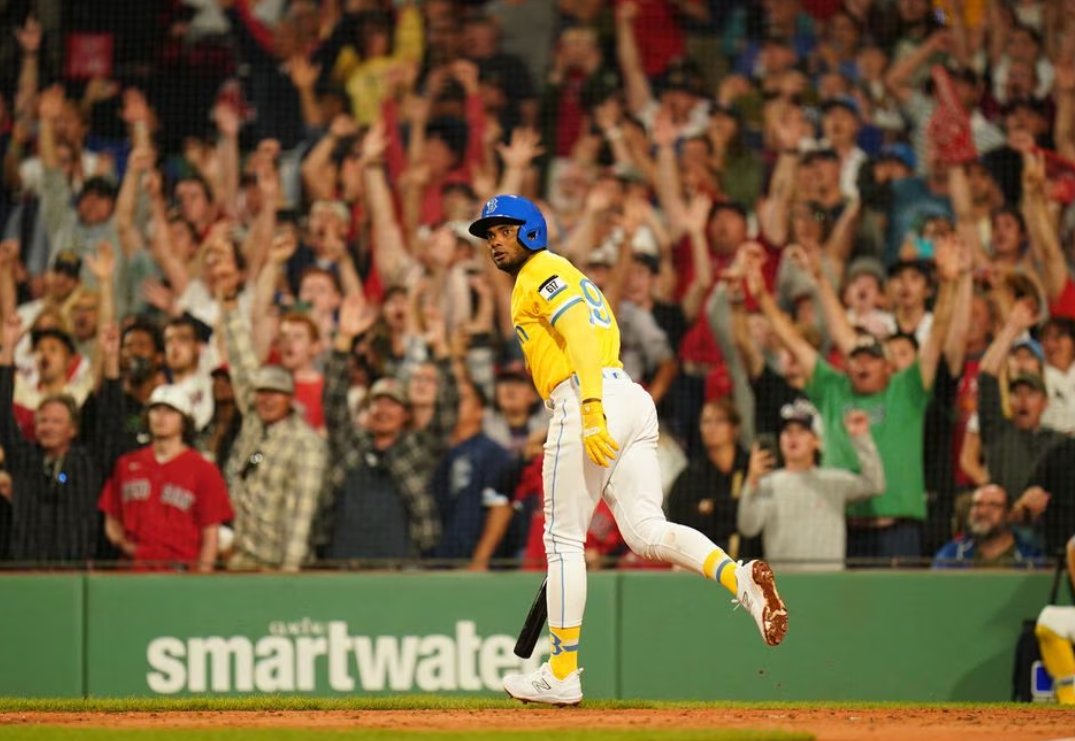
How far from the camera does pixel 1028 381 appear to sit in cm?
927

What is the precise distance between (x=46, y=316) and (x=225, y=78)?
260cm

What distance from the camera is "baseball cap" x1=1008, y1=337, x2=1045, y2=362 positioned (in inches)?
368

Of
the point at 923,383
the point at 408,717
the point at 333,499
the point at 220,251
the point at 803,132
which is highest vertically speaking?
the point at 803,132

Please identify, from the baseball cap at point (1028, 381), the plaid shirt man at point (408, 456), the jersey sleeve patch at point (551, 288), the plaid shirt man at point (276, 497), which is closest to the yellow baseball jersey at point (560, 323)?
the jersey sleeve patch at point (551, 288)

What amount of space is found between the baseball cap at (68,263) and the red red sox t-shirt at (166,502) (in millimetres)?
1463

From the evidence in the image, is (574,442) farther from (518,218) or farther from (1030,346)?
(1030,346)

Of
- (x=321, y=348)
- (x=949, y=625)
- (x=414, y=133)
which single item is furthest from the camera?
(x=414, y=133)

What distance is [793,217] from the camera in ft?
33.8

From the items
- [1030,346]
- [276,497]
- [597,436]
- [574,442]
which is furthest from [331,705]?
[1030,346]

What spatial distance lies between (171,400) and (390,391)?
1274 mm

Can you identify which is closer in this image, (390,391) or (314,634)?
(314,634)

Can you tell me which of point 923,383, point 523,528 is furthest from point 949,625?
point 523,528

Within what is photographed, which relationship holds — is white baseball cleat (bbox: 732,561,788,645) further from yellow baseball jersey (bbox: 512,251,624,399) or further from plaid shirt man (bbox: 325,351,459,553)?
plaid shirt man (bbox: 325,351,459,553)

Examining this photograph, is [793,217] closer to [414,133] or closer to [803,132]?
[803,132]
